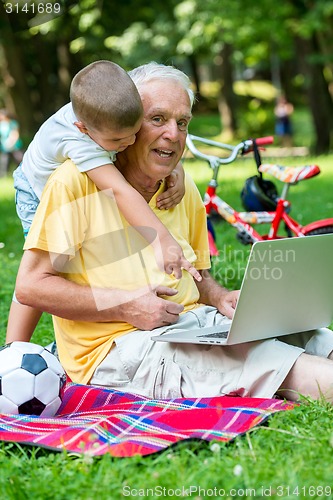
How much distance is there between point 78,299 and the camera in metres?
3.33

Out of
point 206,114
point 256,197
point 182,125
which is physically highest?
point 182,125

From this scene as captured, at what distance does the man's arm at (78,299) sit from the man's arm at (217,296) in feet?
1.35

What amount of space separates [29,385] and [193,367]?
662mm

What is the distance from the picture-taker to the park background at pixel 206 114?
2500mm

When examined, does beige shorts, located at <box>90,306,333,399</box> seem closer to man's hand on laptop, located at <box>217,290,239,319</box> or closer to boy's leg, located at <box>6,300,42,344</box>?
man's hand on laptop, located at <box>217,290,239,319</box>

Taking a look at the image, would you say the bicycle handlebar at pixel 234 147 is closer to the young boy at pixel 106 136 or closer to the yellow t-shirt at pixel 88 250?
the young boy at pixel 106 136

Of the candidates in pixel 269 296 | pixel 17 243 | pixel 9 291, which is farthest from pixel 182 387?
pixel 17 243

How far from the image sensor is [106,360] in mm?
3418

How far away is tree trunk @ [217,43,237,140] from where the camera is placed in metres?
26.1

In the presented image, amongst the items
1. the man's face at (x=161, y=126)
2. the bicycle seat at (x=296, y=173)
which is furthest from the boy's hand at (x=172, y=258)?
the bicycle seat at (x=296, y=173)

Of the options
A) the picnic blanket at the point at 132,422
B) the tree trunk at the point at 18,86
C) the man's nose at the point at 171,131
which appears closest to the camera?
the picnic blanket at the point at 132,422

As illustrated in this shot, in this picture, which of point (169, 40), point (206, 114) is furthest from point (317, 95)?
point (206, 114)

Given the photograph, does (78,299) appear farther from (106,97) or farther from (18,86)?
(18,86)

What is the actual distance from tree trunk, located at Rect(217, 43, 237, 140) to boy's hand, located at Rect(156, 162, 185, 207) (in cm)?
2296
